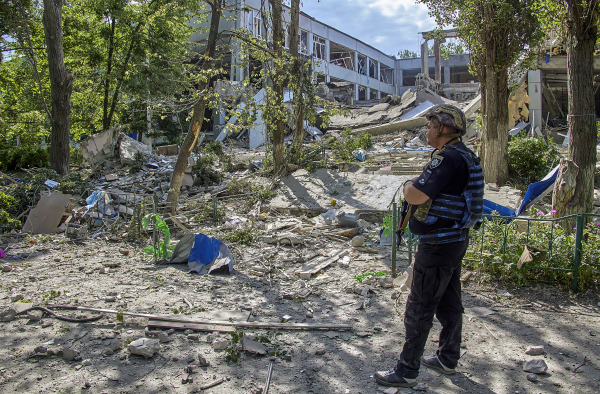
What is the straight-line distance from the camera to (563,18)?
6.67 metres

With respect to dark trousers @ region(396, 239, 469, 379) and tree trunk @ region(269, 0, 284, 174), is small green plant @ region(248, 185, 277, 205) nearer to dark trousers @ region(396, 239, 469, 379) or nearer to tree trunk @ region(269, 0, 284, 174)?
tree trunk @ region(269, 0, 284, 174)

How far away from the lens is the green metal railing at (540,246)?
4.80 metres

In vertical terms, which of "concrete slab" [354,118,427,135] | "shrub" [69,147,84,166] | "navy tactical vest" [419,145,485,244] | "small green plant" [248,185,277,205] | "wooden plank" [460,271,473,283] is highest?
"concrete slab" [354,118,427,135]

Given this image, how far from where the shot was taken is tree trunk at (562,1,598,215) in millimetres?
6590

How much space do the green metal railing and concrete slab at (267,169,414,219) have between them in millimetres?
4484

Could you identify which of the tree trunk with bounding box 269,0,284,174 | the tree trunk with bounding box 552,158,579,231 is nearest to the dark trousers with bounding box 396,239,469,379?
the tree trunk with bounding box 552,158,579,231

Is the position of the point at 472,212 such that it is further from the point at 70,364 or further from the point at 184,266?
the point at 184,266

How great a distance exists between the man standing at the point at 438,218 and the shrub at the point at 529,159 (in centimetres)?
1097

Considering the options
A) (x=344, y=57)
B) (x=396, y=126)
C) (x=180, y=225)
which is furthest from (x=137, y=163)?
(x=344, y=57)

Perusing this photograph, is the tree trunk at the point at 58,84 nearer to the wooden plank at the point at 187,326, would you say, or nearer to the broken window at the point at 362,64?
the wooden plank at the point at 187,326

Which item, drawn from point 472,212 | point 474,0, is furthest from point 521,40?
point 472,212

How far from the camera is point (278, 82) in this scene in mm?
→ 11945

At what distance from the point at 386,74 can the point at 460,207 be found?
→ 4838cm

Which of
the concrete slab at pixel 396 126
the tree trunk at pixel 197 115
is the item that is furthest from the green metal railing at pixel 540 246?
the concrete slab at pixel 396 126
